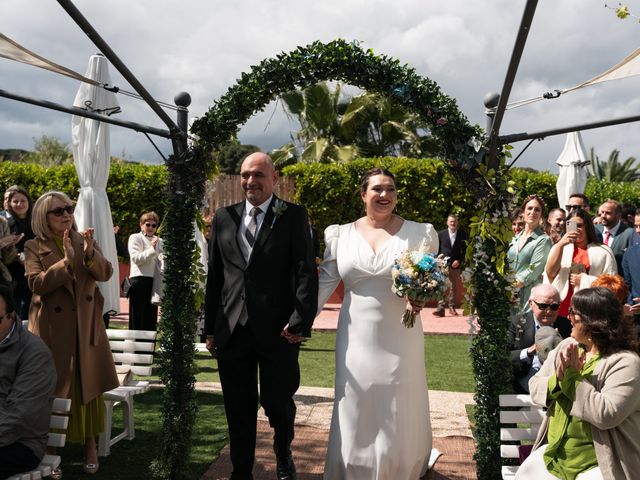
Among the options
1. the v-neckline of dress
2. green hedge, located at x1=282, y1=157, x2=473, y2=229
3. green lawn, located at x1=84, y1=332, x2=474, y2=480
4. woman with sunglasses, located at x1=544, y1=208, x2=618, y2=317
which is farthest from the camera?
green hedge, located at x1=282, y1=157, x2=473, y2=229

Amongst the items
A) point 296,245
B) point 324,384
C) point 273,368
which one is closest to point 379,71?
point 296,245

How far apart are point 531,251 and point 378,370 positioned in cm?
309

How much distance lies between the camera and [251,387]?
4586 millimetres

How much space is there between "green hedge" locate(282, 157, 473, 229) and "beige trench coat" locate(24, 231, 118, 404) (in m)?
11.5

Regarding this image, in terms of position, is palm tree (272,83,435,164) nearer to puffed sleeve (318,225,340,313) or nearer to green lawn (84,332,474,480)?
green lawn (84,332,474,480)

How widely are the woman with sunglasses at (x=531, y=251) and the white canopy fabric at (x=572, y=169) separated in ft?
18.5

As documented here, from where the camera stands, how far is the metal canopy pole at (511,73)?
3.74 meters

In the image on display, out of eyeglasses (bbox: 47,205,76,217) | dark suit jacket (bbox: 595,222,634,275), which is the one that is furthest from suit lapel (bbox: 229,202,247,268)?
dark suit jacket (bbox: 595,222,634,275)

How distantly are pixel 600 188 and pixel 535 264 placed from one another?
12.8m

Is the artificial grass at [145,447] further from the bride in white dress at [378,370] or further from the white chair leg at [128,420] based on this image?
the bride in white dress at [378,370]

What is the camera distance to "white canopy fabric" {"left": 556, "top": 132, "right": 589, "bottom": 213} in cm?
1228

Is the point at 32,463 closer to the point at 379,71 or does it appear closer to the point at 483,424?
the point at 483,424

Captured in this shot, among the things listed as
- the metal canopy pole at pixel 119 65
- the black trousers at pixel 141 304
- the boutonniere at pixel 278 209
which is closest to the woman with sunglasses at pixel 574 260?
the boutonniere at pixel 278 209

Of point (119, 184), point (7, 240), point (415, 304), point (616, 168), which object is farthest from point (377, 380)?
point (616, 168)
